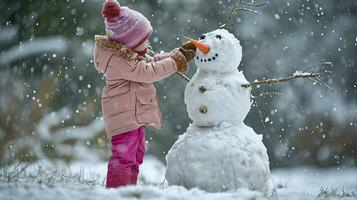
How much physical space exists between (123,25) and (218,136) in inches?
36.9

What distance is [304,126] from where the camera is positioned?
9.40 m

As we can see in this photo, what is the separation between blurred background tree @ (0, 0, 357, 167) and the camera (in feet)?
29.6

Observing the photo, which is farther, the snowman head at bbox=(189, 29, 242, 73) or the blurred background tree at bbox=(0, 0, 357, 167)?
the blurred background tree at bbox=(0, 0, 357, 167)

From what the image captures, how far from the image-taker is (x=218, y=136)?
12.6 ft

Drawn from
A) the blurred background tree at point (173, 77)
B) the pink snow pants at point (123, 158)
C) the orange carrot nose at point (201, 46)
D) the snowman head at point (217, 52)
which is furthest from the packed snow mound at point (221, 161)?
the blurred background tree at point (173, 77)

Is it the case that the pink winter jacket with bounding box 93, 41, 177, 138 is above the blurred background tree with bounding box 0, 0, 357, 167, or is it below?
below

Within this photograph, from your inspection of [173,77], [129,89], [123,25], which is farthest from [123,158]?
[173,77]

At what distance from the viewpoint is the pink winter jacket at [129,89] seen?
3.81 metres

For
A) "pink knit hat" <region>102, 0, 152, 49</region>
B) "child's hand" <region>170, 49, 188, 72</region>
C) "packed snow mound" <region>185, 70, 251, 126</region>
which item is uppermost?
"pink knit hat" <region>102, 0, 152, 49</region>

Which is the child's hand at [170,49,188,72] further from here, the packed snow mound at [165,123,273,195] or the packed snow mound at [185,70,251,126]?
the packed snow mound at [165,123,273,195]

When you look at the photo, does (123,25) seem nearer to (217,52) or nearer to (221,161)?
(217,52)

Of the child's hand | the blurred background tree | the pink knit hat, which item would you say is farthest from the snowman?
the blurred background tree

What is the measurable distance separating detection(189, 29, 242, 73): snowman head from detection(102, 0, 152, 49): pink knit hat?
0.38 metres

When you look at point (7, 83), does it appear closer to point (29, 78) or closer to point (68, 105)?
point (29, 78)
